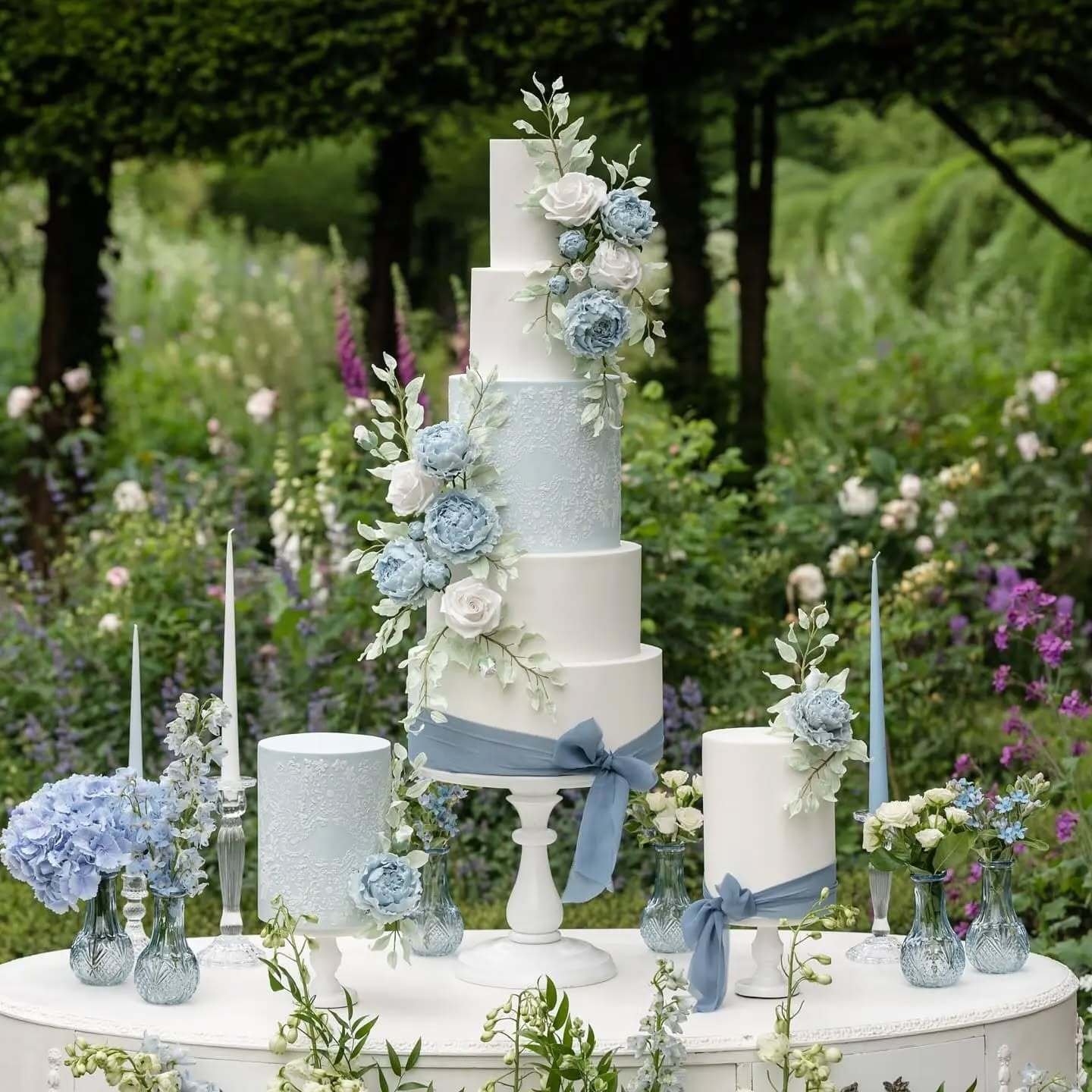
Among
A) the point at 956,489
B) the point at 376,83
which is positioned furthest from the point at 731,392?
the point at 376,83

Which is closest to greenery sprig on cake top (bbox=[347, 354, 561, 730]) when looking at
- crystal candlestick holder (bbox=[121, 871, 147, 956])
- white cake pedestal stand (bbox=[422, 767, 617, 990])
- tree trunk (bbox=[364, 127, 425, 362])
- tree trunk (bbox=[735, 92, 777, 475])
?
white cake pedestal stand (bbox=[422, 767, 617, 990])

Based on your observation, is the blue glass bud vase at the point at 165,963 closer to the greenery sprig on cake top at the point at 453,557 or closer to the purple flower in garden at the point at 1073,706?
the greenery sprig on cake top at the point at 453,557

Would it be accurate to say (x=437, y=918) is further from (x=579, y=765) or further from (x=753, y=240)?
(x=753, y=240)

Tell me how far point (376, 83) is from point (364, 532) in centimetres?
409

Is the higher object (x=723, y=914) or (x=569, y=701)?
(x=569, y=701)

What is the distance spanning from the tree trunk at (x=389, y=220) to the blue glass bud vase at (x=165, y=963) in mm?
4497

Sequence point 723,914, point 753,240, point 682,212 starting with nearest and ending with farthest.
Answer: point 723,914
point 682,212
point 753,240

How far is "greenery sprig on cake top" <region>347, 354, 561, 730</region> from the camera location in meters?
2.74

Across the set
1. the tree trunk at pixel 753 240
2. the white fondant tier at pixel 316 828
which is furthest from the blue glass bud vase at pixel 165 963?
the tree trunk at pixel 753 240

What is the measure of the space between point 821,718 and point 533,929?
1.96ft

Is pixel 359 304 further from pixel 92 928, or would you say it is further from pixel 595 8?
pixel 92 928

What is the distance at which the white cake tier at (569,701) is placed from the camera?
2.79 metres

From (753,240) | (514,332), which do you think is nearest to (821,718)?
(514,332)

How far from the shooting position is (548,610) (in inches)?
111
